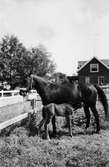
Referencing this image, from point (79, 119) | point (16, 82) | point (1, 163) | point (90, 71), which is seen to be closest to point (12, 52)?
point (16, 82)

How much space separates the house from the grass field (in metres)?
40.2

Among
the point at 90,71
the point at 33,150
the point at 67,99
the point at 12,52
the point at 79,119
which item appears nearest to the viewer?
the point at 33,150

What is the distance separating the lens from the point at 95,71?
47938 mm

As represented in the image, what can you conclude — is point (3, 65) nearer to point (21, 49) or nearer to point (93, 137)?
point (21, 49)

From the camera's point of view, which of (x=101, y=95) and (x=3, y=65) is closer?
(x=101, y=95)

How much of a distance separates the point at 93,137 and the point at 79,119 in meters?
2.02

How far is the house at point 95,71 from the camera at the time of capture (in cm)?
4734

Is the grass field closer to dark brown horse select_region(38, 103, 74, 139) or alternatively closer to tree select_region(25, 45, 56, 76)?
dark brown horse select_region(38, 103, 74, 139)

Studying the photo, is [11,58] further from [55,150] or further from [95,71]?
[55,150]

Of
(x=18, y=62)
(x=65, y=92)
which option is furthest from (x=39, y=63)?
(x=65, y=92)

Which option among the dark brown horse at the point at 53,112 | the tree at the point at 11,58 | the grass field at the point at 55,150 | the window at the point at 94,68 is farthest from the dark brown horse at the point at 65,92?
the tree at the point at 11,58

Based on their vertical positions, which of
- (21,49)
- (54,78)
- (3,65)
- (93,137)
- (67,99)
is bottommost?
(93,137)

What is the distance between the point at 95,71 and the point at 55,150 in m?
43.3

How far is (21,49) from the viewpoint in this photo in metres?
56.5
